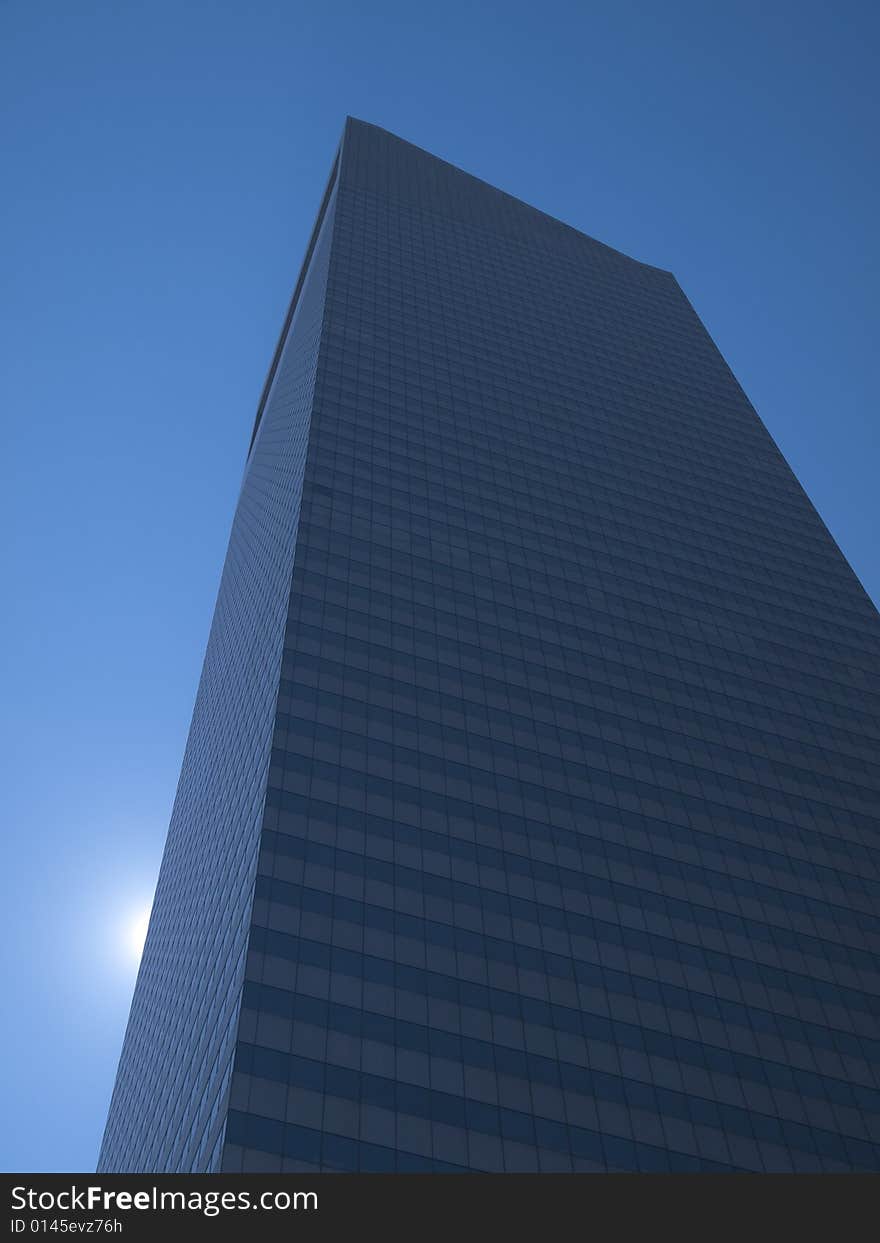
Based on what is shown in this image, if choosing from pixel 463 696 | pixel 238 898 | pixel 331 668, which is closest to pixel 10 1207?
pixel 238 898

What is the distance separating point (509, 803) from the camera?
2149 inches

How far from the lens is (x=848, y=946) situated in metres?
55.7

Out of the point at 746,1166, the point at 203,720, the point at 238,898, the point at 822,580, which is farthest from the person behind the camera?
the point at 203,720

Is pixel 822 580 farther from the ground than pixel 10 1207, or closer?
farther from the ground

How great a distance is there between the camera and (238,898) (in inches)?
1854

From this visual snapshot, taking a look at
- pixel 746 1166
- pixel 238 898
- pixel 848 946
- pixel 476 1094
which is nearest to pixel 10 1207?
pixel 476 1094

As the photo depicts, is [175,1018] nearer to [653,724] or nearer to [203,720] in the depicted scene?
[653,724]

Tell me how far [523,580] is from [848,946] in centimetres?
3041

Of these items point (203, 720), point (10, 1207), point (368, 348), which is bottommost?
point (10, 1207)

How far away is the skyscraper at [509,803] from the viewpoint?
136 ft

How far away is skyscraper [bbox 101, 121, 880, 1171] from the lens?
41.3m

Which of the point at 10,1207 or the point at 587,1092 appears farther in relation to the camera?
the point at 587,1092

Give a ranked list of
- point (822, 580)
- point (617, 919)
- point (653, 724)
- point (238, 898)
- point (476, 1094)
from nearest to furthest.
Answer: point (476, 1094), point (238, 898), point (617, 919), point (653, 724), point (822, 580)

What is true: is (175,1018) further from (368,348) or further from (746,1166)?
(368,348)
